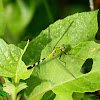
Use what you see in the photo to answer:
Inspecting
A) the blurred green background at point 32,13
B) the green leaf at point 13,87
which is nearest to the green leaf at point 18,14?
the blurred green background at point 32,13

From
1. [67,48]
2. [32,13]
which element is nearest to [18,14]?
[32,13]

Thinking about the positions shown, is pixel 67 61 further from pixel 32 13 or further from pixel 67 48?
pixel 32 13

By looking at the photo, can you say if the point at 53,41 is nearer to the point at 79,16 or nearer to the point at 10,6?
the point at 79,16

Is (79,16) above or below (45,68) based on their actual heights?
above

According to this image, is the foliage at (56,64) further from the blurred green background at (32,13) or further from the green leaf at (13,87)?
the blurred green background at (32,13)

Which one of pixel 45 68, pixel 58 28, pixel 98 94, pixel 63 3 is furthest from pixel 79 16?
pixel 63 3

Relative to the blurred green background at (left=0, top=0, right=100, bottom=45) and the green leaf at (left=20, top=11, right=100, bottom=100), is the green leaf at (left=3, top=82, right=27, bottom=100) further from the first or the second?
the blurred green background at (left=0, top=0, right=100, bottom=45)
